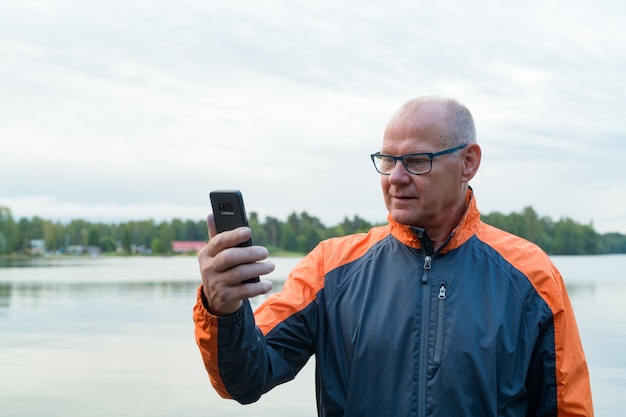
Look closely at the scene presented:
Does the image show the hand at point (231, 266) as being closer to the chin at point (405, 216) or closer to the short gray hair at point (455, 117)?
the chin at point (405, 216)

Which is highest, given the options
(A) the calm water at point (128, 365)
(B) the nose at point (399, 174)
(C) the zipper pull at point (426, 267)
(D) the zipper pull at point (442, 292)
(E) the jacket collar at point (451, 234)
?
(B) the nose at point (399, 174)

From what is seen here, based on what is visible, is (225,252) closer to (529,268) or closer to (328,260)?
(328,260)

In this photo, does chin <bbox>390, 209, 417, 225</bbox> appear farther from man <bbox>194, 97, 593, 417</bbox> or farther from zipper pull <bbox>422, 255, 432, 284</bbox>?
zipper pull <bbox>422, 255, 432, 284</bbox>

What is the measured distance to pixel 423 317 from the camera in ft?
8.90

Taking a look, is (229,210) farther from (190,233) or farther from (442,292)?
(190,233)

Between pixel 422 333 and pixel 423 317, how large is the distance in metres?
0.06

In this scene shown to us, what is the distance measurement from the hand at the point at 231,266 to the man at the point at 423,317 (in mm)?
182

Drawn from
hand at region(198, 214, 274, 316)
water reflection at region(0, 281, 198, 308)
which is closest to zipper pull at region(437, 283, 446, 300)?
hand at region(198, 214, 274, 316)

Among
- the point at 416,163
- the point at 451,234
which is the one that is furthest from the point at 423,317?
the point at 416,163

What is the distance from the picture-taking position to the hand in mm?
2182

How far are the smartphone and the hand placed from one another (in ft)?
0.10

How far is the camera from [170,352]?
12.8 m

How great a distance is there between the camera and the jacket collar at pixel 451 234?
2.84m

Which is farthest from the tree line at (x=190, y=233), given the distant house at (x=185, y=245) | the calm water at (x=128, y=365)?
the calm water at (x=128, y=365)
